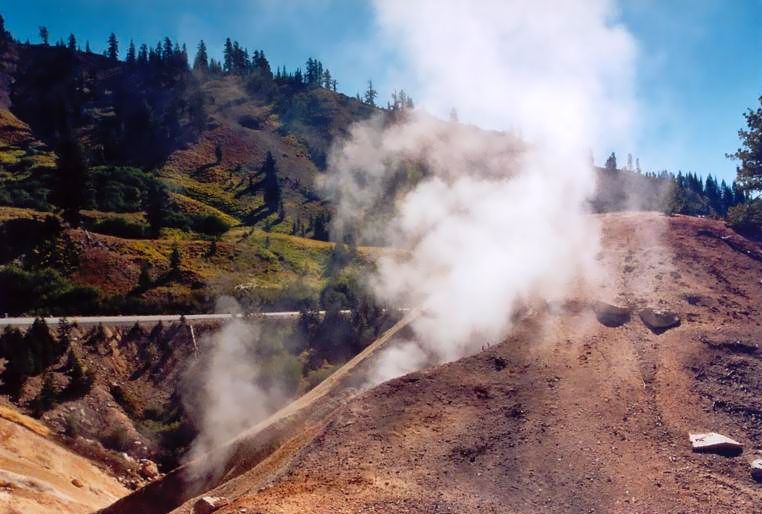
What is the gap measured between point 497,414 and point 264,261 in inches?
1301

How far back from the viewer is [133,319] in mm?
30250

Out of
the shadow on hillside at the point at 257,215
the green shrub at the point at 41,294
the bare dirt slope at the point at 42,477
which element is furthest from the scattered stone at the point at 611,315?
the shadow on hillside at the point at 257,215

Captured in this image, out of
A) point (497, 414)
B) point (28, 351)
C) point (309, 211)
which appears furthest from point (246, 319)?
point (309, 211)

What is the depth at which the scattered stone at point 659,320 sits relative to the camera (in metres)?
18.4

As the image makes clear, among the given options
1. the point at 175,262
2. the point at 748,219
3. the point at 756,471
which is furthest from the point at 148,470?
the point at 748,219

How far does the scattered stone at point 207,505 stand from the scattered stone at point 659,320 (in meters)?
13.9

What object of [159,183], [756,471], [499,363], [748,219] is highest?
[159,183]

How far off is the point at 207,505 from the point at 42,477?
6704 millimetres

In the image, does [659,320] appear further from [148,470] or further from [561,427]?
[148,470]

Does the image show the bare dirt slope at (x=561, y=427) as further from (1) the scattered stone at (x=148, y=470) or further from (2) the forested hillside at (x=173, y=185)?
(2) the forested hillside at (x=173, y=185)

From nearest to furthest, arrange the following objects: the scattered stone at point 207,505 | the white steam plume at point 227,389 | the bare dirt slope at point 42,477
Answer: the scattered stone at point 207,505 < the bare dirt slope at point 42,477 < the white steam plume at point 227,389

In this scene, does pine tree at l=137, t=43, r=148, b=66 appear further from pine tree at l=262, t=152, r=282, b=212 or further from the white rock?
the white rock

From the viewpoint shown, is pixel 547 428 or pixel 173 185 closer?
pixel 547 428

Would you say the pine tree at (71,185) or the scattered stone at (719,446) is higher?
the pine tree at (71,185)
